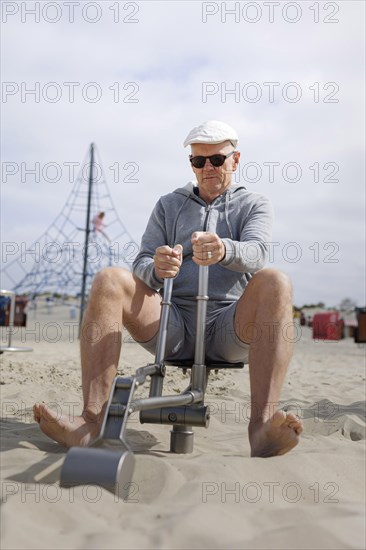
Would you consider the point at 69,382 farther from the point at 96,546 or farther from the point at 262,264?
the point at 96,546

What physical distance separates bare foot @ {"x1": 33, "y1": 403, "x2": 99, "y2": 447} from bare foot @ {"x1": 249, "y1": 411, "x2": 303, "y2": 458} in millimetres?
577

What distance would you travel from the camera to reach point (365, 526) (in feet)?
4.64

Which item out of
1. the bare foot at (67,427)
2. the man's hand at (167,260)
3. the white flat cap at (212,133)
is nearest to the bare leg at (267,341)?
the man's hand at (167,260)

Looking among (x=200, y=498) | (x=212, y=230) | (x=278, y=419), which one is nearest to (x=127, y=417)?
(x=200, y=498)

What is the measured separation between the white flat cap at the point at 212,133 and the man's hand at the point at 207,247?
561 millimetres

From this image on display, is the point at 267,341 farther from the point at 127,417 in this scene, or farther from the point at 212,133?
the point at 212,133

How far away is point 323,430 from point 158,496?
4.81ft

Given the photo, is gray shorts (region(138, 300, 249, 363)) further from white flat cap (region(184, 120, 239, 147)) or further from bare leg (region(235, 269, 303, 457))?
white flat cap (region(184, 120, 239, 147))

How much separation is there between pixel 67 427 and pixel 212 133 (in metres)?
1.36

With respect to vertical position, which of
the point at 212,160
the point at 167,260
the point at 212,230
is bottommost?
the point at 167,260

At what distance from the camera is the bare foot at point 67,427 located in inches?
87.4

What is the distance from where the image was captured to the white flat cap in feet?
8.80

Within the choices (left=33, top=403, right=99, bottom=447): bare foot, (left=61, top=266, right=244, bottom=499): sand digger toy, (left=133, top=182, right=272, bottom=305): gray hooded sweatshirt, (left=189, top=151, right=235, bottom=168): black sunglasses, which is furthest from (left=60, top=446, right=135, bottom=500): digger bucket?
(left=189, top=151, right=235, bottom=168): black sunglasses

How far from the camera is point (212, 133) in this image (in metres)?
2.69
